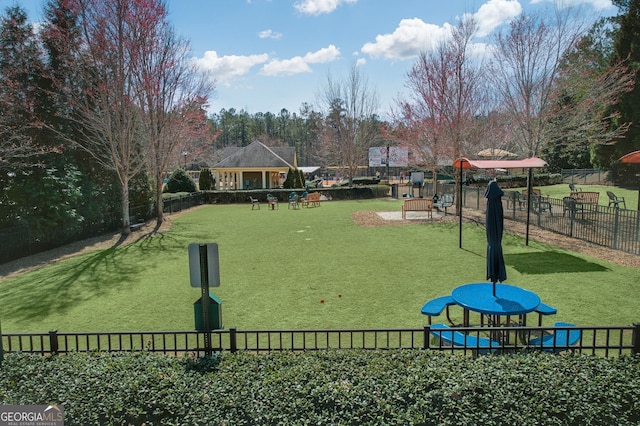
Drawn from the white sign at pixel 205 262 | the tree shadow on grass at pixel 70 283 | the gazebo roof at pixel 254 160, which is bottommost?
the tree shadow on grass at pixel 70 283

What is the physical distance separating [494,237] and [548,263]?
556 centimetres

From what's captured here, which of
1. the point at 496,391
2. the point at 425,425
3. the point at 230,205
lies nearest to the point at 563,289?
the point at 496,391

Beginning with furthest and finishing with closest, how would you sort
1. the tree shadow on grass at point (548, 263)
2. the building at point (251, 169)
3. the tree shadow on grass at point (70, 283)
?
the building at point (251, 169) → the tree shadow on grass at point (548, 263) → the tree shadow on grass at point (70, 283)

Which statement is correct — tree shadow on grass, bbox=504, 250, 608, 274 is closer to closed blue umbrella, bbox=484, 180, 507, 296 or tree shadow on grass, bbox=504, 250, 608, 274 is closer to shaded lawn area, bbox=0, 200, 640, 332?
shaded lawn area, bbox=0, 200, 640, 332

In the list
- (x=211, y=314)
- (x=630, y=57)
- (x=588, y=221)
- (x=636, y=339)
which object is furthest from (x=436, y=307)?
(x=630, y=57)

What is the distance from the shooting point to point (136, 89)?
1848 centimetres

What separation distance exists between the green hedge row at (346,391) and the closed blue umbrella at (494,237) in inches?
79.7

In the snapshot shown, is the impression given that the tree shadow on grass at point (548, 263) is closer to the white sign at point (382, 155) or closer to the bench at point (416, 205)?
the bench at point (416, 205)

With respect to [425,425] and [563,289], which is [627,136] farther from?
[425,425]

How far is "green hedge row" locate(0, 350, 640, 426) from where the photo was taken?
3.61 meters

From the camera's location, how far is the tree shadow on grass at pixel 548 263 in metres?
10.1

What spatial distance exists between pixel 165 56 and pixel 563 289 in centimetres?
1955

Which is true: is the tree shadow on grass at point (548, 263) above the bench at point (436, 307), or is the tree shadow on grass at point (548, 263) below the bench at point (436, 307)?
below

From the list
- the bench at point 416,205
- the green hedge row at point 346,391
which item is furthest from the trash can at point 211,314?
the bench at point 416,205
